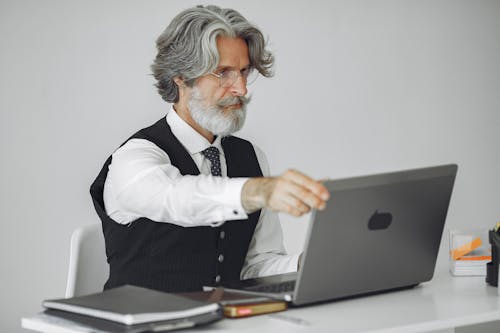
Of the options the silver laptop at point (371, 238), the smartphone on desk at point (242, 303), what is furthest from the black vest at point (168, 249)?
the smartphone on desk at point (242, 303)

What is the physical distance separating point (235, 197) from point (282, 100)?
1.95m

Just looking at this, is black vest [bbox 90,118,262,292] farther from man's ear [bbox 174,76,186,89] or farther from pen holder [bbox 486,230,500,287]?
pen holder [bbox 486,230,500,287]

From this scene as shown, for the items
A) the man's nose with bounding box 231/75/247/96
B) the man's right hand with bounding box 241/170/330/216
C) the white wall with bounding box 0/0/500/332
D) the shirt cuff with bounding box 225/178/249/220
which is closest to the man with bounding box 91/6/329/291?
the man's nose with bounding box 231/75/247/96

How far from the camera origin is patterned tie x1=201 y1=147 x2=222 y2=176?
2338 millimetres

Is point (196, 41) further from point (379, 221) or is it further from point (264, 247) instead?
point (379, 221)

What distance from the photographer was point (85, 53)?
9.93 feet

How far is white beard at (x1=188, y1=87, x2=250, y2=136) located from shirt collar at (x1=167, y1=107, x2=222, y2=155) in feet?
0.12

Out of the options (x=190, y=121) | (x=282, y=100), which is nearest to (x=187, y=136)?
(x=190, y=121)

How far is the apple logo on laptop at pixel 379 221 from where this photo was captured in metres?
1.63

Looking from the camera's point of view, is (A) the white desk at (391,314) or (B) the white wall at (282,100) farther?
(B) the white wall at (282,100)

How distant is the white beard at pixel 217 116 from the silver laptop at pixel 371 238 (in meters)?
0.60

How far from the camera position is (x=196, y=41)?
2.32 m

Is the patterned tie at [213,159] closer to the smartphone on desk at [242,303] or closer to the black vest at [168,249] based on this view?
the black vest at [168,249]

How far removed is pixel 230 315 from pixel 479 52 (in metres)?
3.01
